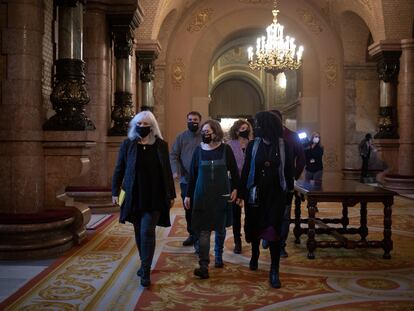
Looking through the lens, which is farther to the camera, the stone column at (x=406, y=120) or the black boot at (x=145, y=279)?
the stone column at (x=406, y=120)

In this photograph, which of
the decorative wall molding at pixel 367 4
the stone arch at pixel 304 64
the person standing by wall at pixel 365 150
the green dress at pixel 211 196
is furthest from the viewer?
the stone arch at pixel 304 64

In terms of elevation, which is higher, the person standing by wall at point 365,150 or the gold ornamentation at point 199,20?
the gold ornamentation at point 199,20

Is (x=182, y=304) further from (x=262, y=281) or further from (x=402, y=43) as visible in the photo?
(x=402, y=43)

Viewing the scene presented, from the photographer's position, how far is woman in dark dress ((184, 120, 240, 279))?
4.57 metres

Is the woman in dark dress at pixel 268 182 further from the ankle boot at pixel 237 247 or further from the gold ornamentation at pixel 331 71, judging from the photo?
the gold ornamentation at pixel 331 71

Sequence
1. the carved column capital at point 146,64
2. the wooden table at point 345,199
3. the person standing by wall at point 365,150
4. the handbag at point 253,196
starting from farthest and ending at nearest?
the person standing by wall at point 365,150 → the carved column capital at point 146,64 → the wooden table at point 345,199 → the handbag at point 253,196

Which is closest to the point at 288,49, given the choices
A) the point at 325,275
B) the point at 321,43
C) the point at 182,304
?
the point at 321,43

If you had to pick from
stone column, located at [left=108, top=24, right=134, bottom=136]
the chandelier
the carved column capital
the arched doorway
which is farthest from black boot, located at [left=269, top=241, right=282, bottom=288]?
the arched doorway

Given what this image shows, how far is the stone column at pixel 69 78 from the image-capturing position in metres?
5.80

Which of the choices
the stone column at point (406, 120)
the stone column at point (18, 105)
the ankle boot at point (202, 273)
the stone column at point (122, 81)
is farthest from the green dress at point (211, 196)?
the stone column at point (406, 120)

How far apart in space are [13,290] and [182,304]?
4.63 ft

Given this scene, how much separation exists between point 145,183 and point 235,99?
26.8 meters

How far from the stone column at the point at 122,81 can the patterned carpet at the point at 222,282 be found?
12.1ft

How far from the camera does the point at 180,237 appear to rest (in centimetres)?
662
